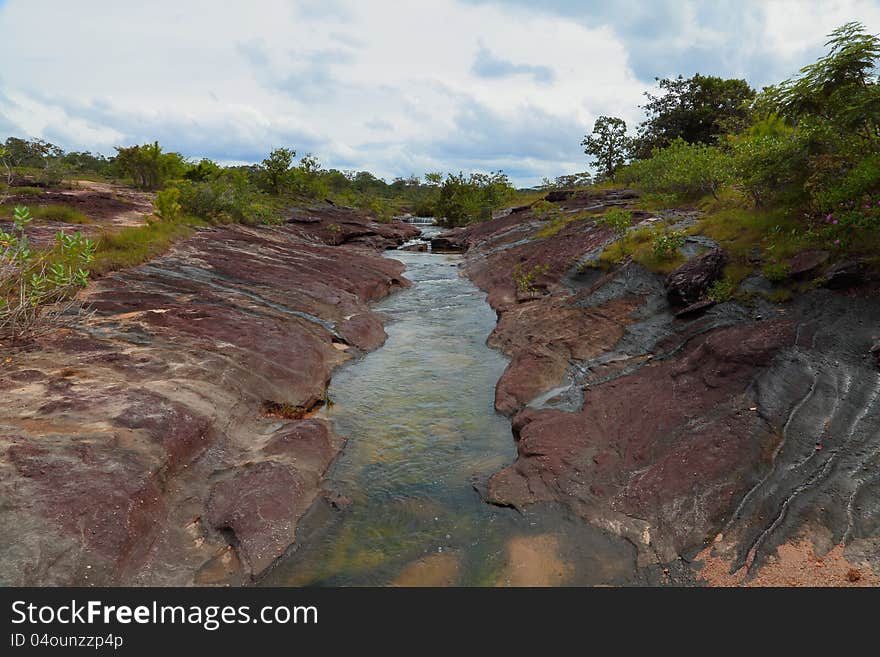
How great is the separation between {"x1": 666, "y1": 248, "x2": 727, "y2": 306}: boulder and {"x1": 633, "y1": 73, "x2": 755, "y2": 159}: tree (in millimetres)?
42653

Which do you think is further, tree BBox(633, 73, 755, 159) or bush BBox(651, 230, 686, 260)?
tree BBox(633, 73, 755, 159)

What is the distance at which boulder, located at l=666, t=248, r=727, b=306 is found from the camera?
15.4 m

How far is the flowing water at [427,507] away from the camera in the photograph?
25.2ft

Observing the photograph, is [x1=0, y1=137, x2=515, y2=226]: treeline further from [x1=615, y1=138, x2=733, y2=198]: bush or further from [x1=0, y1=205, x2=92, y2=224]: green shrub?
[x1=615, y1=138, x2=733, y2=198]: bush

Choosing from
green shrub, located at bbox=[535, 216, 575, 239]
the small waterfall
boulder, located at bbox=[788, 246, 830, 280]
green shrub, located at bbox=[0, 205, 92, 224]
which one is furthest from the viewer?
the small waterfall

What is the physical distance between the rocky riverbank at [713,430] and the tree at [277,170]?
5385cm

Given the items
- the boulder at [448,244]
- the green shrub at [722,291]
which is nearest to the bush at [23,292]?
the green shrub at [722,291]

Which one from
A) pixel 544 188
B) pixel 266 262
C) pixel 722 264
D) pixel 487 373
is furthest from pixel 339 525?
pixel 544 188

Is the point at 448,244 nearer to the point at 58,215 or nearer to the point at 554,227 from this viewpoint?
the point at 554,227

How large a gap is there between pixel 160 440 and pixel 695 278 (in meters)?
14.9

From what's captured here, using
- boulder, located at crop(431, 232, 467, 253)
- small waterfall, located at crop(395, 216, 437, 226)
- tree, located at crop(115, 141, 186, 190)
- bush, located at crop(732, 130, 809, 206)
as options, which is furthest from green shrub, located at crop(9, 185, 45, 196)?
small waterfall, located at crop(395, 216, 437, 226)

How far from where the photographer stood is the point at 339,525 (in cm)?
873

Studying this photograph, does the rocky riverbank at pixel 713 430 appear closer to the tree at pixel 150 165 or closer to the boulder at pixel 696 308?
the boulder at pixel 696 308

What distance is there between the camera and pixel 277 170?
202 feet
